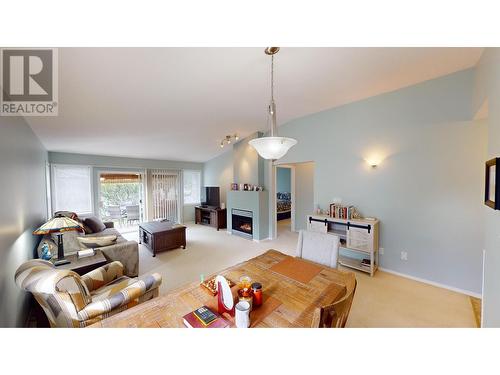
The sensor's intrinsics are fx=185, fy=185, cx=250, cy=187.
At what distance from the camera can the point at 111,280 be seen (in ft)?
6.64

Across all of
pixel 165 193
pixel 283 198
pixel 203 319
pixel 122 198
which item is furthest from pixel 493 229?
pixel 122 198

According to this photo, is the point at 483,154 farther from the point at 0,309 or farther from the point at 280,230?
the point at 0,309

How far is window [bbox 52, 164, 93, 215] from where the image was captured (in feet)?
15.0

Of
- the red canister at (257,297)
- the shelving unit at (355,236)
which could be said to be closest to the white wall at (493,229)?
the shelving unit at (355,236)

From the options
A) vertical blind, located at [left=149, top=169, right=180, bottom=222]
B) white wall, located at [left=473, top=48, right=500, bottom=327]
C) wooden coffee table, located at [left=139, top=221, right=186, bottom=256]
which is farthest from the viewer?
vertical blind, located at [left=149, top=169, right=180, bottom=222]

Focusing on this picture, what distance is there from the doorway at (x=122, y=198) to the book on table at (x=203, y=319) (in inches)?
221

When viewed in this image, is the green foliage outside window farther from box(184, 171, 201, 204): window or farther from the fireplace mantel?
the fireplace mantel

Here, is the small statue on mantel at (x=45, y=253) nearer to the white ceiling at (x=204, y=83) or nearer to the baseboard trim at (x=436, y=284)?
the white ceiling at (x=204, y=83)

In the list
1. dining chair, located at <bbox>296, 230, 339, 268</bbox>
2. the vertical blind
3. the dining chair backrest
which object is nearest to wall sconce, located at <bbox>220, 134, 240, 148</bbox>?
the vertical blind

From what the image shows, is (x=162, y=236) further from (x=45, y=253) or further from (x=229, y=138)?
(x=229, y=138)

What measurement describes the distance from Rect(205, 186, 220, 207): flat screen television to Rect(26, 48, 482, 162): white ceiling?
2714mm

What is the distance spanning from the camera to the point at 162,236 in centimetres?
377

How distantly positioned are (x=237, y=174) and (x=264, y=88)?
9.71 ft
